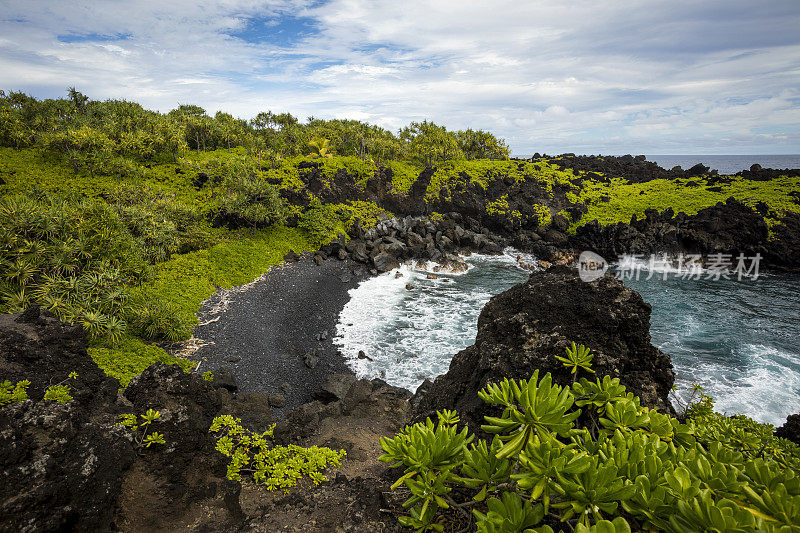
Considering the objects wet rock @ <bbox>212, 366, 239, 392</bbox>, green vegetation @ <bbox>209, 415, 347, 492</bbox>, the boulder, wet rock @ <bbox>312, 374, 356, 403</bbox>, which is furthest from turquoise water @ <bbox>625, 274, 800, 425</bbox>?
wet rock @ <bbox>212, 366, 239, 392</bbox>

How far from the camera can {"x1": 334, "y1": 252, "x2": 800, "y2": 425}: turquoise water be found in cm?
1628

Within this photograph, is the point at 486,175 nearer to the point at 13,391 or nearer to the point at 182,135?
the point at 182,135

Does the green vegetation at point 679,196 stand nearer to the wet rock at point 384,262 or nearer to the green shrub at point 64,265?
the wet rock at point 384,262

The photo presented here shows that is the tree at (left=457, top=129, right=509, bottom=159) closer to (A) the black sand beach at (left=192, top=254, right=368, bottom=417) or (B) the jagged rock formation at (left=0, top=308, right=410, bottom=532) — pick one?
(A) the black sand beach at (left=192, top=254, right=368, bottom=417)

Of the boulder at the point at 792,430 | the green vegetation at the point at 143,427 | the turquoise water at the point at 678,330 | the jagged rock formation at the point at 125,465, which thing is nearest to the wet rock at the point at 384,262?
the turquoise water at the point at 678,330

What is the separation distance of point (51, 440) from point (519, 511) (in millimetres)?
6615

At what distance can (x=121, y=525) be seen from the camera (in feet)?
16.7

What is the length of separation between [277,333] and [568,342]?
15757mm

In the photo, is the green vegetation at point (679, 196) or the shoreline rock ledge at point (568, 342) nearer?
the shoreline rock ledge at point (568, 342)

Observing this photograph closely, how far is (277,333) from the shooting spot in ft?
60.2

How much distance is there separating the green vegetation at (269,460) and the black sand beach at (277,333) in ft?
17.1

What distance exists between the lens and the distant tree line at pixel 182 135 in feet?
99.0

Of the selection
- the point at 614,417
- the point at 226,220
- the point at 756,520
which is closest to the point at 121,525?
the point at 614,417

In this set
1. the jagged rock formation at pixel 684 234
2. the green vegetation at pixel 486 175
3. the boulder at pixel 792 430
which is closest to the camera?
the boulder at pixel 792 430
